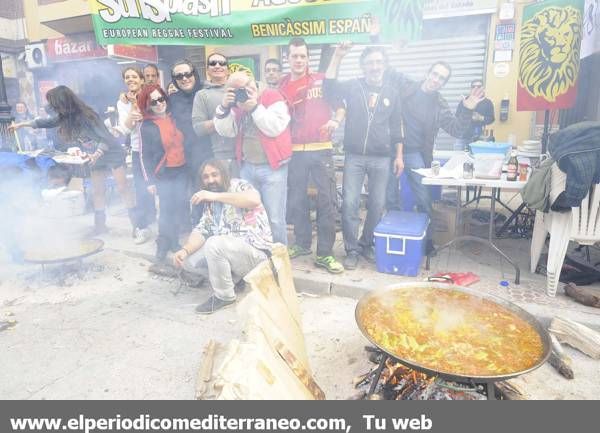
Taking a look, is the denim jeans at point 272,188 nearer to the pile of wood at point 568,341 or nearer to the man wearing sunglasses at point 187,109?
the man wearing sunglasses at point 187,109

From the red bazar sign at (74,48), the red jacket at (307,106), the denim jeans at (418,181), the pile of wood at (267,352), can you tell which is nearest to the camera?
the pile of wood at (267,352)

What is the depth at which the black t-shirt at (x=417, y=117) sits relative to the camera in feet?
15.5

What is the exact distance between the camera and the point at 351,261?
458 cm

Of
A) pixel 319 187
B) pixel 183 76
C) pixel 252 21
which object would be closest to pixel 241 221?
pixel 319 187

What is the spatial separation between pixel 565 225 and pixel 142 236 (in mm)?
5061

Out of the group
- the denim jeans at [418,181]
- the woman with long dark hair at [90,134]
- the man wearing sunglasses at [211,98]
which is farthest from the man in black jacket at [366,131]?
the woman with long dark hair at [90,134]

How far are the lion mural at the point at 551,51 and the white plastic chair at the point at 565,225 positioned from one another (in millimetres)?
1767

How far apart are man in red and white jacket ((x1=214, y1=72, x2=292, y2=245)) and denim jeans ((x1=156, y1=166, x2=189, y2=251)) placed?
0.99m

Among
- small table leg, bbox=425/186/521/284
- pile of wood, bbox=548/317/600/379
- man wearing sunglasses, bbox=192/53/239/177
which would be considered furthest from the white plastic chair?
man wearing sunglasses, bbox=192/53/239/177

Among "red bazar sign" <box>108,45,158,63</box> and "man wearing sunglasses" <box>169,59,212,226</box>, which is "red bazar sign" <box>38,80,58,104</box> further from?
"man wearing sunglasses" <box>169,59,212,226</box>

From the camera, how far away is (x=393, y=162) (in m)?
4.94
